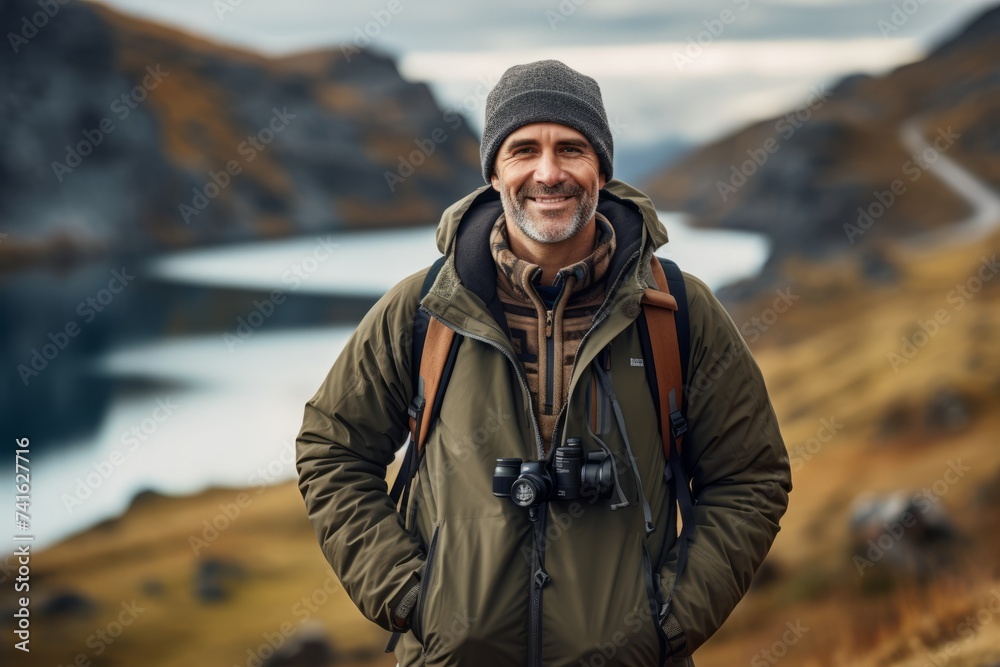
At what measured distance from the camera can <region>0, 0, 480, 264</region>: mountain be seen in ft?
82.7

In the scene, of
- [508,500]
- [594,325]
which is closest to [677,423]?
[594,325]

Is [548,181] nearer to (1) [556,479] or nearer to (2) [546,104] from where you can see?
(2) [546,104]

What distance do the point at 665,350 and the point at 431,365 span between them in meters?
0.51

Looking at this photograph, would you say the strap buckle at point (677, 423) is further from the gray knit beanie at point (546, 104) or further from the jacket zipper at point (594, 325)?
the gray knit beanie at point (546, 104)

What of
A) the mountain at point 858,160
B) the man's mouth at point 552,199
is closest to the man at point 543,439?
the man's mouth at point 552,199

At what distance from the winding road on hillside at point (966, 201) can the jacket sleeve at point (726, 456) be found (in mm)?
12118

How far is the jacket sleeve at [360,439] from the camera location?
2.26m

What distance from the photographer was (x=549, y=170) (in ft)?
7.34

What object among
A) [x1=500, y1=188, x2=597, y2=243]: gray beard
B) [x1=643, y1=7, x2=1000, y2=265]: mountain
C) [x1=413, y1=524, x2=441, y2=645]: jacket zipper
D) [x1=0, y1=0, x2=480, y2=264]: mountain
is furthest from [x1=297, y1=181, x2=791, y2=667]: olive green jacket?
[x1=0, y1=0, x2=480, y2=264]: mountain

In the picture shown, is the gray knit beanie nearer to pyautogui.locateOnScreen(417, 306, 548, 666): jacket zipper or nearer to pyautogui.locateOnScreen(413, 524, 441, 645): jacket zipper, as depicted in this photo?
pyautogui.locateOnScreen(417, 306, 548, 666): jacket zipper

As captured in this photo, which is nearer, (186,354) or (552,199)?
(552,199)

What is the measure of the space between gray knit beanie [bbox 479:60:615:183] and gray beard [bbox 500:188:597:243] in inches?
5.7

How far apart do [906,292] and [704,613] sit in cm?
1241

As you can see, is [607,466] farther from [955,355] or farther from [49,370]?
[49,370]
